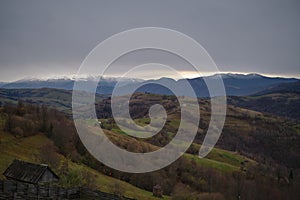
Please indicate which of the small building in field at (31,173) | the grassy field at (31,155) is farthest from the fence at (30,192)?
the grassy field at (31,155)

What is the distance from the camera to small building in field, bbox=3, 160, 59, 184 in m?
35.2

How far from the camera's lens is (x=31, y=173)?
3581 centimetres

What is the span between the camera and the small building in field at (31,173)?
1388 inches

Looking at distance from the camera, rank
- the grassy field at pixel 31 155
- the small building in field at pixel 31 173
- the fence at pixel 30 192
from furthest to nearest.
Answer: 1. the grassy field at pixel 31 155
2. the small building in field at pixel 31 173
3. the fence at pixel 30 192

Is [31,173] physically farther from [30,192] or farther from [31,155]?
[31,155]

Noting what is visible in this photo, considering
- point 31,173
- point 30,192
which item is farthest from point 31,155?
point 30,192

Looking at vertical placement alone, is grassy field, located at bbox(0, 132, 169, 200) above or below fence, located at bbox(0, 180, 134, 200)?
below

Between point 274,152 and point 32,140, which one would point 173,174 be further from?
point 274,152

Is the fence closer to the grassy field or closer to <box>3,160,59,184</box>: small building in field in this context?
<box>3,160,59,184</box>: small building in field

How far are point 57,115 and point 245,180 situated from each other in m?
56.0

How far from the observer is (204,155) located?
120500 millimetres

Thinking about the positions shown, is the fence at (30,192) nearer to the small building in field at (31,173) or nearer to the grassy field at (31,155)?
the small building in field at (31,173)

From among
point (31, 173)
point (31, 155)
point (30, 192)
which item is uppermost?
point (30, 192)

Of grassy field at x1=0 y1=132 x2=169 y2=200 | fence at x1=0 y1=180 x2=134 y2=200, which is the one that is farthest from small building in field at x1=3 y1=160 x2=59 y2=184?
grassy field at x1=0 y1=132 x2=169 y2=200
